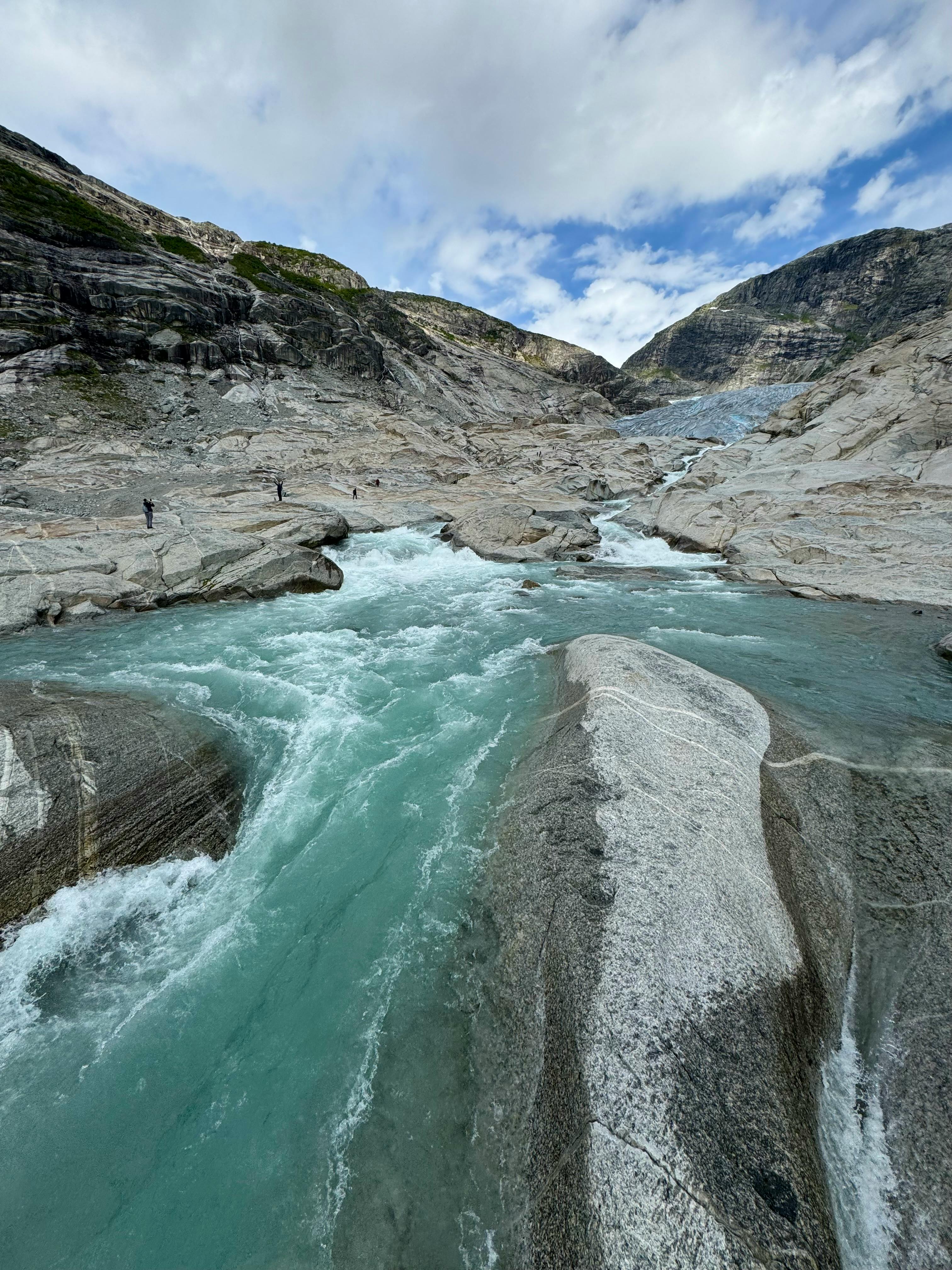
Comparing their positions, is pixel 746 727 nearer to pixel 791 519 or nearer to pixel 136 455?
pixel 791 519

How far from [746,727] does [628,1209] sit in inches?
262

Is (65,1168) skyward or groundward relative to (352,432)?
groundward

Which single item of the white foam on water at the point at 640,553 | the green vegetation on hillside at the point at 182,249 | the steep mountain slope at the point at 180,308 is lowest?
the white foam on water at the point at 640,553

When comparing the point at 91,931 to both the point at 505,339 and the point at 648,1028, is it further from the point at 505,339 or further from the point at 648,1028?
the point at 505,339

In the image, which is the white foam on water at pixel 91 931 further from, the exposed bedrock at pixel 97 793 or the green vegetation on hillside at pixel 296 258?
the green vegetation on hillside at pixel 296 258

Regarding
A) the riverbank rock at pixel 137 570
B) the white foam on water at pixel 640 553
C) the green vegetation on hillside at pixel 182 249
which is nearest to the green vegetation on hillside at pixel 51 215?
the green vegetation on hillside at pixel 182 249

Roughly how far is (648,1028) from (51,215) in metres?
103

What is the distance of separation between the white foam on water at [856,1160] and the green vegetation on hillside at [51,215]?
96.5m

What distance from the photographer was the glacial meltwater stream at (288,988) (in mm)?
4016

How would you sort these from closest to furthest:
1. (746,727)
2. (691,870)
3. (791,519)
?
(691,870) → (746,727) → (791,519)

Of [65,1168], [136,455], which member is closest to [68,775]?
[65,1168]

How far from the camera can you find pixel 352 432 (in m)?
59.7

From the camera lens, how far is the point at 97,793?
7.25 m

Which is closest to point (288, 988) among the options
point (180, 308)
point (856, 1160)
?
point (856, 1160)
